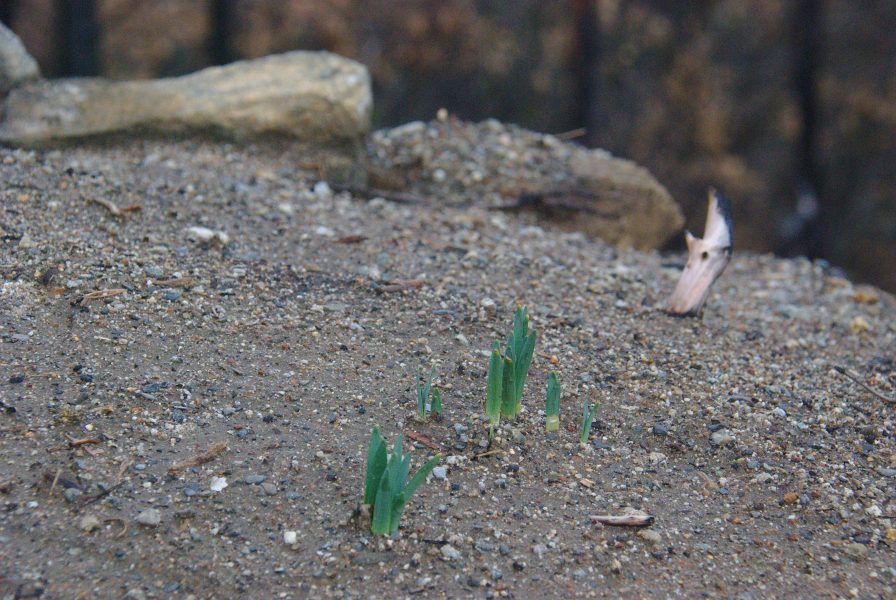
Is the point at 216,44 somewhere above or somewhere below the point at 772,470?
above

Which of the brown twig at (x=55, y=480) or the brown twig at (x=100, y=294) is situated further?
the brown twig at (x=100, y=294)

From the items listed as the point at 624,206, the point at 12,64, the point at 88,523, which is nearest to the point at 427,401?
the point at 88,523

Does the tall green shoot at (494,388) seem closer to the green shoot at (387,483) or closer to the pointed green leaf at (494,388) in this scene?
the pointed green leaf at (494,388)

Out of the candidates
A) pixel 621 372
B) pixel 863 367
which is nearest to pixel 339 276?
pixel 621 372

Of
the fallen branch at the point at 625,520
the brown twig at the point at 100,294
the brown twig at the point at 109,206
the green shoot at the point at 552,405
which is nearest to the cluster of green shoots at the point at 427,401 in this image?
the green shoot at the point at 552,405

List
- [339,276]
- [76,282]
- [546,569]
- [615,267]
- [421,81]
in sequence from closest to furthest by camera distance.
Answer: [546,569] → [76,282] → [339,276] → [615,267] → [421,81]

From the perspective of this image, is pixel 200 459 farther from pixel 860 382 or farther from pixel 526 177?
pixel 526 177

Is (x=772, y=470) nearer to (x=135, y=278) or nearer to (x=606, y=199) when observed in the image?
(x=135, y=278)
